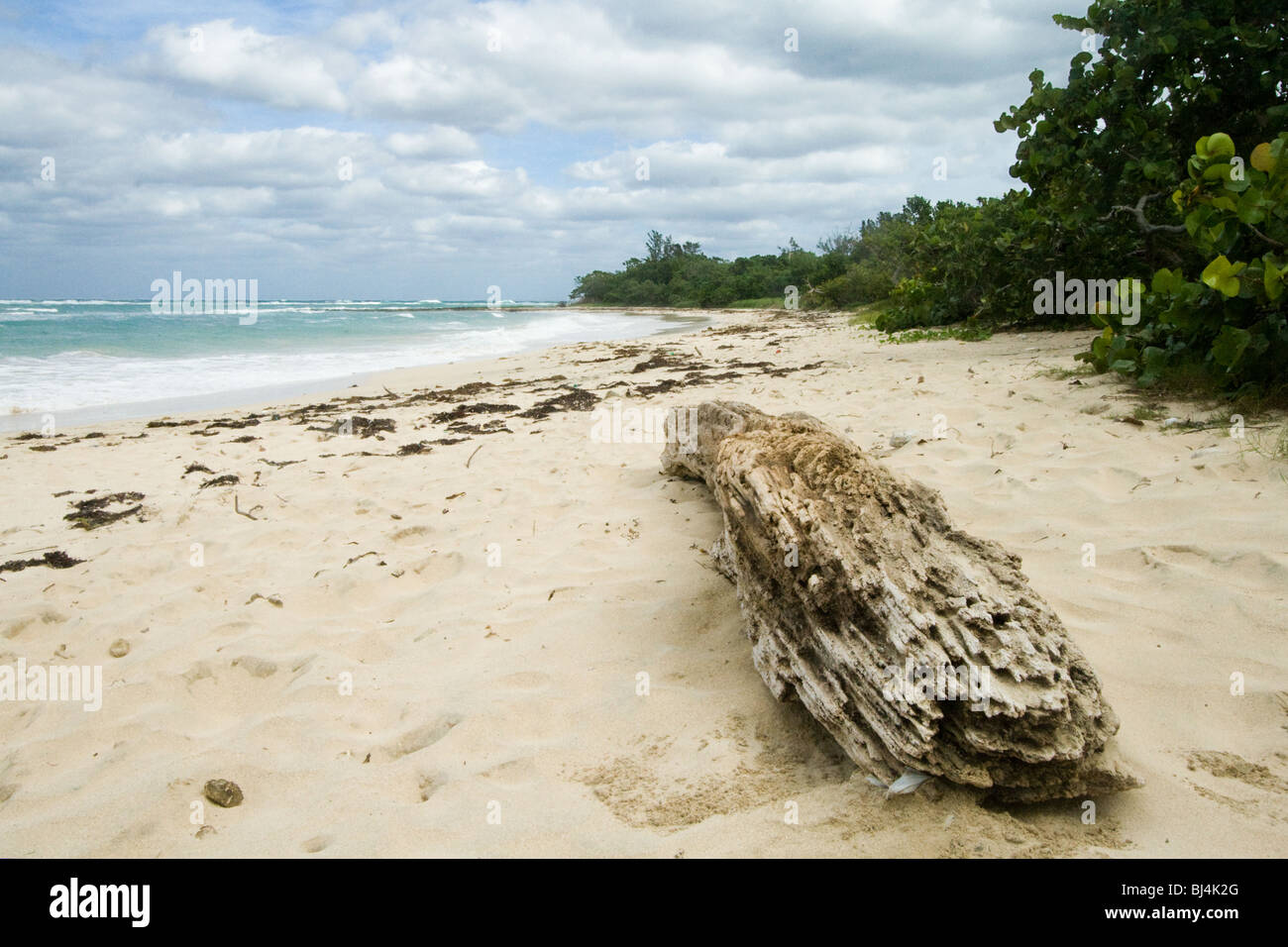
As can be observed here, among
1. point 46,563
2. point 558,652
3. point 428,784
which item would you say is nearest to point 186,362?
point 46,563

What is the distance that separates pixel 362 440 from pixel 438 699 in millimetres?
4826

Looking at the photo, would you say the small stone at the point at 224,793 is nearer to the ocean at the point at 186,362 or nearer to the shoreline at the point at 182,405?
the shoreline at the point at 182,405

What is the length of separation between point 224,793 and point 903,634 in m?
2.09

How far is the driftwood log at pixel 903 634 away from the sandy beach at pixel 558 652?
112mm

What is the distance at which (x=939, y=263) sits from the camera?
43.2 feet

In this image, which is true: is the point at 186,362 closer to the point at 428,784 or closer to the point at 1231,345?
the point at 428,784

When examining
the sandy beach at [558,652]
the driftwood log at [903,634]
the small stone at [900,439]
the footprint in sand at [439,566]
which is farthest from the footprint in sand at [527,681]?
the small stone at [900,439]

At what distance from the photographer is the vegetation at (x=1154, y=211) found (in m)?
4.61

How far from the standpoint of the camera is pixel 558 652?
9.99 ft

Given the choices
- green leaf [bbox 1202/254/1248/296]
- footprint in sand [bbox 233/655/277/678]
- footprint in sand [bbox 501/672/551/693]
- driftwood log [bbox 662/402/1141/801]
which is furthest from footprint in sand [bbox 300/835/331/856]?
green leaf [bbox 1202/254/1248/296]

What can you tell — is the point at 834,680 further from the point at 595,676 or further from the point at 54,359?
the point at 54,359

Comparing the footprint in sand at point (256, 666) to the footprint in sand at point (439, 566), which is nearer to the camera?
the footprint in sand at point (256, 666)
